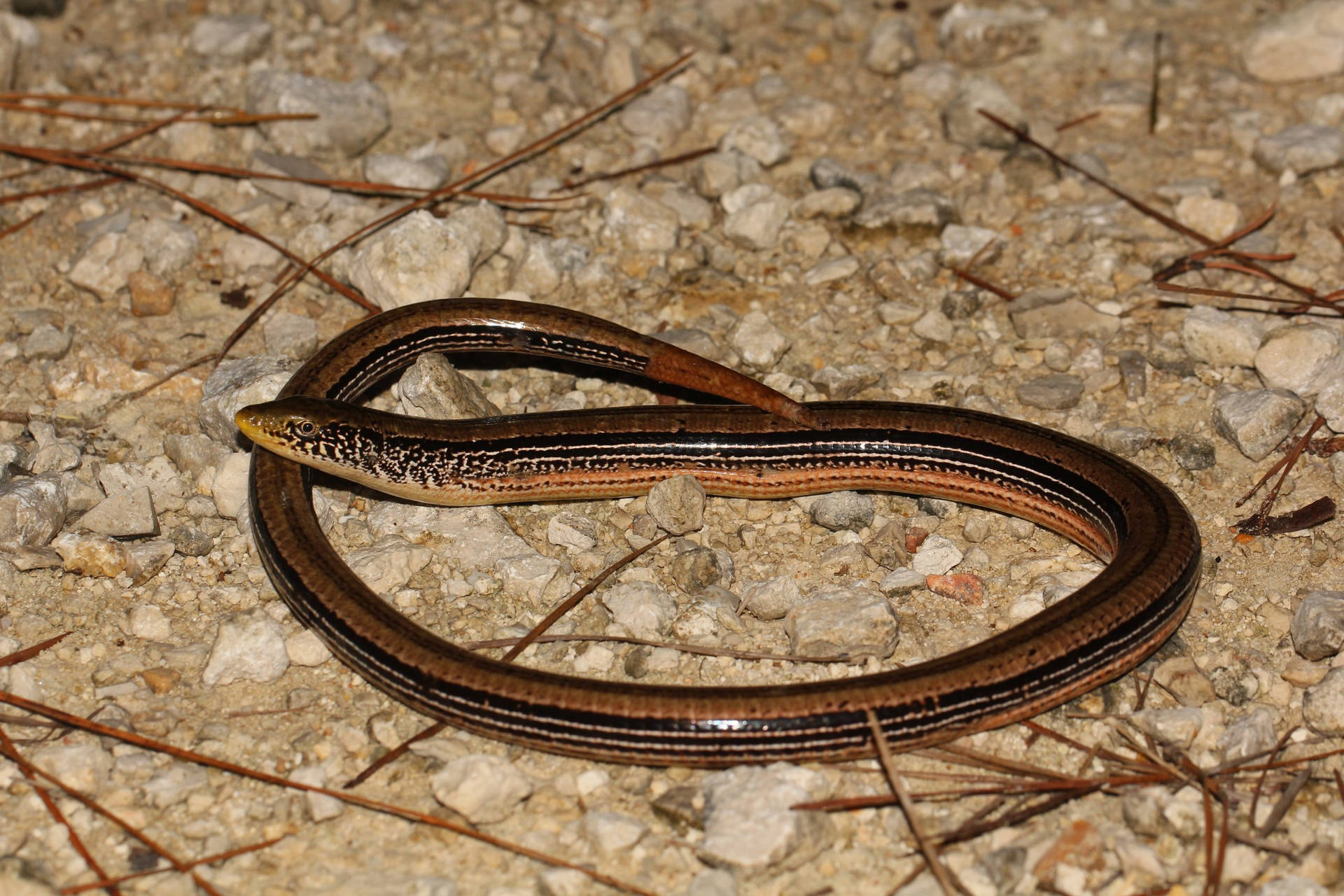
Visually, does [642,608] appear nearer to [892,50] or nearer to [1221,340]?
[1221,340]

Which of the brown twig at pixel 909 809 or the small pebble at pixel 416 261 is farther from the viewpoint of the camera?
the small pebble at pixel 416 261

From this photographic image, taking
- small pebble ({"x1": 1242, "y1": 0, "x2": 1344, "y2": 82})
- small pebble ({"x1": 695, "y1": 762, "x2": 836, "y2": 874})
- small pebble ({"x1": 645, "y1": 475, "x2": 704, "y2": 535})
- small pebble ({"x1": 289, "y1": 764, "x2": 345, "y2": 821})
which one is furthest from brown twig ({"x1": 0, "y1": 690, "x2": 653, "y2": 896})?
small pebble ({"x1": 1242, "y1": 0, "x2": 1344, "y2": 82})

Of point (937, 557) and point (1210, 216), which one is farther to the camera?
point (1210, 216)

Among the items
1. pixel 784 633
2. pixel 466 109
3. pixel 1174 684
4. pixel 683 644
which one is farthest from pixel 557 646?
pixel 466 109

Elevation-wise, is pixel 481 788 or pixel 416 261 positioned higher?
pixel 416 261

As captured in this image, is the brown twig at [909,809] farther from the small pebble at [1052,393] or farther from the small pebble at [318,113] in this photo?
the small pebble at [318,113]

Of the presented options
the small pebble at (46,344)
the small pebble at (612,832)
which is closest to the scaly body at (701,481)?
the small pebble at (612,832)

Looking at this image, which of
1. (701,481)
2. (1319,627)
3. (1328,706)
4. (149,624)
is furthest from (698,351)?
(1328,706)

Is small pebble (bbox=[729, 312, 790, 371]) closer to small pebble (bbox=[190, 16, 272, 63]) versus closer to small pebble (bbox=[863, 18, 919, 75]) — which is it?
small pebble (bbox=[863, 18, 919, 75])
